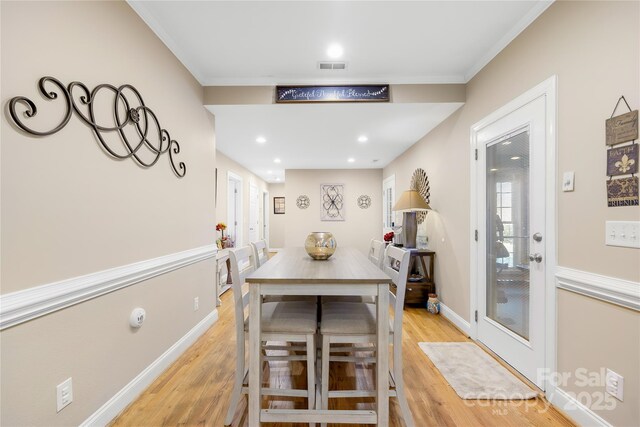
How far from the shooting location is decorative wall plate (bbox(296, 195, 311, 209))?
6812 mm

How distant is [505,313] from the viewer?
220 centimetres

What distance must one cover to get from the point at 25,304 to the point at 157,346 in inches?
42.7

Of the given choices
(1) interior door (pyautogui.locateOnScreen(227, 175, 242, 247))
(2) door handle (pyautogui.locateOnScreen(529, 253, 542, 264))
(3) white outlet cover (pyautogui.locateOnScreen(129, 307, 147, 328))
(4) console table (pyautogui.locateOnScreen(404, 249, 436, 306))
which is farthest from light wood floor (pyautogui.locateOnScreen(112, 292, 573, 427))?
→ (1) interior door (pyautogui.locateOnScreen(227, 175, 242, 247))

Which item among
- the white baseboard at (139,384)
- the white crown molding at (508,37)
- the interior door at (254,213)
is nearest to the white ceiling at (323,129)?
the white crown molding at (508,37)

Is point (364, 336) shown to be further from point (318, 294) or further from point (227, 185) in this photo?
point (227, 185)

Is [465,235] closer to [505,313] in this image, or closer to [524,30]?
[505,313]

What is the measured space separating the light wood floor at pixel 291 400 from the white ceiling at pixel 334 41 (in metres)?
2.44

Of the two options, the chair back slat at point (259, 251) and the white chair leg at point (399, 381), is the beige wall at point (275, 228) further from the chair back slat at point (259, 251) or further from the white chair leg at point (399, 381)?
the white chair leg at point (399, 381)

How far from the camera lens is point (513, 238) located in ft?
6.92

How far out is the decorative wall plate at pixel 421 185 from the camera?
384 centimetres

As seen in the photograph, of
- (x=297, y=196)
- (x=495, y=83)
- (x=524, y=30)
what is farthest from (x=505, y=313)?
(x=297, y=196)

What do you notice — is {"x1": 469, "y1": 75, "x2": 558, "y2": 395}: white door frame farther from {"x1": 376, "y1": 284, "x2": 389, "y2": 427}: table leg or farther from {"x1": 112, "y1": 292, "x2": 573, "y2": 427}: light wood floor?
{"x1": 376, "y1": 284, "x2": 389, "y2": 427}: table leg

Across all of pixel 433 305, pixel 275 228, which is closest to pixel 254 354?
pixel 433 305

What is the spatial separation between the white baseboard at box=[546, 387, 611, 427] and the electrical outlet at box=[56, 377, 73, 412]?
2.69 m
